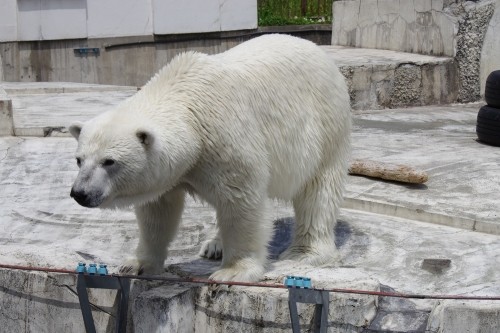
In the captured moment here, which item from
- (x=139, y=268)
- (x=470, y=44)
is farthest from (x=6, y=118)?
(x=470, y=44)

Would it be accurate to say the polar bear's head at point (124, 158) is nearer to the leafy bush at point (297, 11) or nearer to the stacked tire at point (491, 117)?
the stacked tire at point (491, 117)

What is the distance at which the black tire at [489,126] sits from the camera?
7598 mm

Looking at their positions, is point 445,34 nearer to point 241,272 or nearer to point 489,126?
point 489,126

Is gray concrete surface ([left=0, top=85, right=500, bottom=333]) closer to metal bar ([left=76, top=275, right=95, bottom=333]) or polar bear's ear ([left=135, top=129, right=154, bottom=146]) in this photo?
metal bar ([left=76, top=275, right=95, bottom=333])

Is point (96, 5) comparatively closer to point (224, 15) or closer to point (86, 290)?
point (224, 15)

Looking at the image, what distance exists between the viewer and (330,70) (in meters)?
4.85

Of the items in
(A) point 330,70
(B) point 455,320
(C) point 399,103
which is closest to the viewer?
(B) point 455,320

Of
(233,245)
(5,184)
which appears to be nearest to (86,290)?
(233,245)

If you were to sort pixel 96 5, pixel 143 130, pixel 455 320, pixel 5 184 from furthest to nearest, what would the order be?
1. pixel 96 5
2. pixel 5 184
3. pixel 455 320
4. pixel 143 130

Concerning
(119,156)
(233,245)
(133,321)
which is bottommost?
(133,321)

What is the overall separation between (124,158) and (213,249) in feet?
4.21

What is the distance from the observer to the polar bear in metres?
3.81

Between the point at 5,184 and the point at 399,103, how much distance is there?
501cm

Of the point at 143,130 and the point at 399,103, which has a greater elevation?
the point at 143,130
